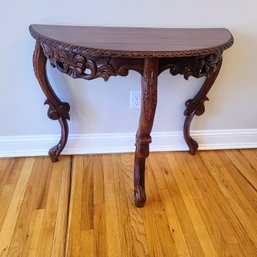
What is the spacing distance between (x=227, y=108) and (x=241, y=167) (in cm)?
36

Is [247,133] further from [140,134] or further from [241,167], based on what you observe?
[140,134]

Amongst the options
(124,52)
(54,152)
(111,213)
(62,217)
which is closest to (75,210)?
(62,217)

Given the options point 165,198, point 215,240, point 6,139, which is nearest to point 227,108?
point 165,198

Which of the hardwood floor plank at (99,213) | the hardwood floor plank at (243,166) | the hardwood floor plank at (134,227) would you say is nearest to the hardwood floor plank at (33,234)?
the hardwood floor plank at (99,213)

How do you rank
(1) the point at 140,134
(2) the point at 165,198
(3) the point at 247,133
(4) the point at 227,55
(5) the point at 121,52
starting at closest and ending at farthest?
1. (5) the point at 121,52
2. (1) the point at 140,134
3. (2) the point at 165,198
4. (4) the point at 227,55
5. (3) the point at 247,133

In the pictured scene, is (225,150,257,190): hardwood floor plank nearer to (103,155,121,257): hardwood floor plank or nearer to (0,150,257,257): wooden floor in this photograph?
(0,150,257,257): wooden floor

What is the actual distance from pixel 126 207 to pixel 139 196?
0.09 meters

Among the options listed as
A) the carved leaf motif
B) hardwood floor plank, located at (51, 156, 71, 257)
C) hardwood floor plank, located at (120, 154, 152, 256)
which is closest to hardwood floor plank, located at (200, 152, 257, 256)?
hardwood floor plank, located at (120, 154, 152, 256)

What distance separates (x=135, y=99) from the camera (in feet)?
5.11

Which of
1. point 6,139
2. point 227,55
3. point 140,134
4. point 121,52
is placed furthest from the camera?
point 6,139

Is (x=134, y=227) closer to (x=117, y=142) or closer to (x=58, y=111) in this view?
(x=117, y=142)

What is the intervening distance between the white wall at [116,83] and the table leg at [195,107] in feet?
0.18

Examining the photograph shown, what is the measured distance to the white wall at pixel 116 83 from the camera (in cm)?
132

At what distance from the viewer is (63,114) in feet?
4.86
